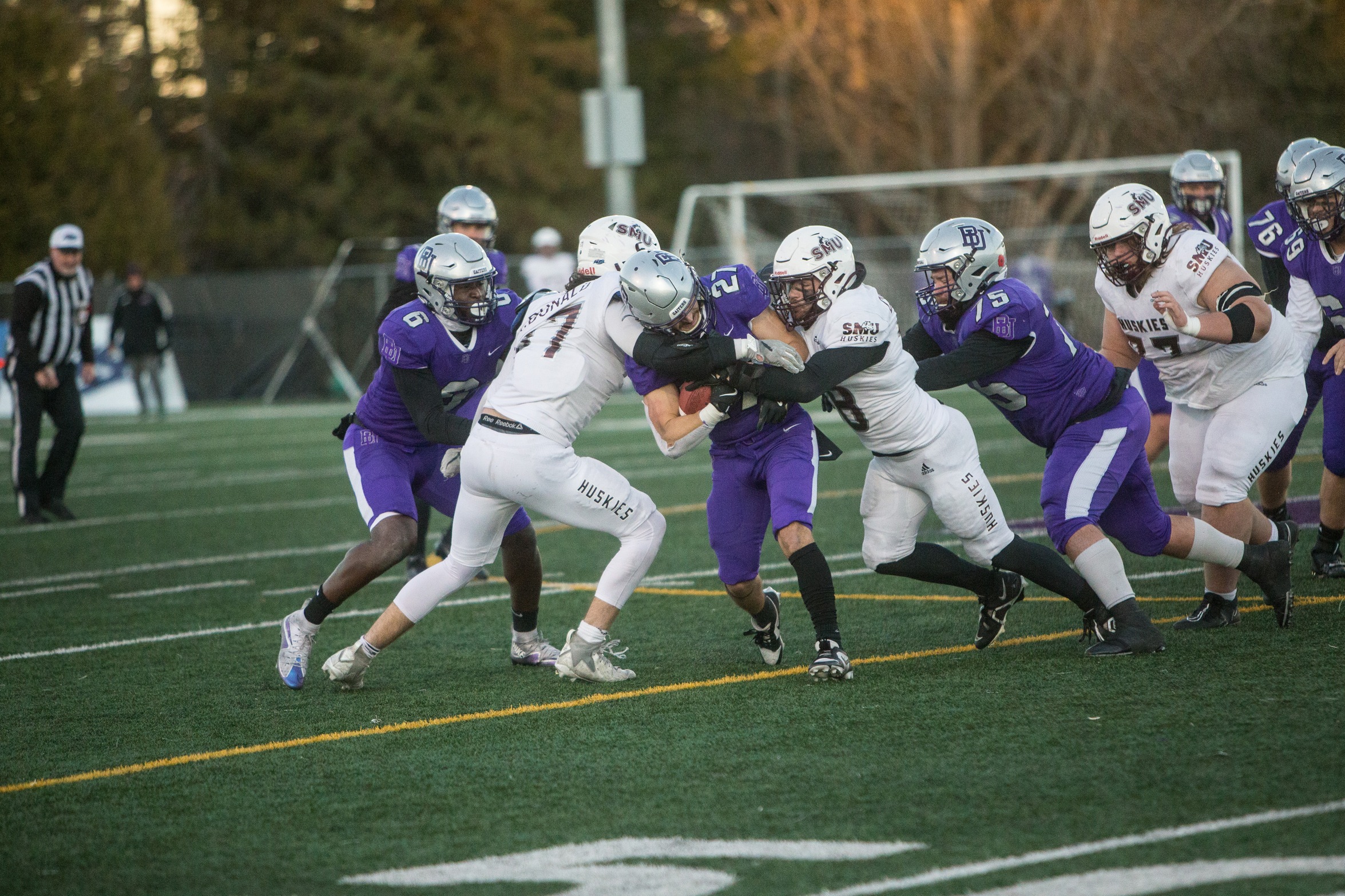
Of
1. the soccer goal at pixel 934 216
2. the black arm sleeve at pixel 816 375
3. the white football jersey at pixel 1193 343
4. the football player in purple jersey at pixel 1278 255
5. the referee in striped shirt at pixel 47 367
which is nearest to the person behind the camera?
the black arm sleeve at pixel 816 375

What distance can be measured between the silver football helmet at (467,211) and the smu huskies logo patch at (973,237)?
263 cm

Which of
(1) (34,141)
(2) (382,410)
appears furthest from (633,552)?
(1) (34,141)

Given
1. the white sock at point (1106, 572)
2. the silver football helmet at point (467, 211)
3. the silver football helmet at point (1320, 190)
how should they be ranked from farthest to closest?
the silver football helmet at point (467, 211)
the silver football helmet at point (1320, 190)
the white sock at point (1106, 572)

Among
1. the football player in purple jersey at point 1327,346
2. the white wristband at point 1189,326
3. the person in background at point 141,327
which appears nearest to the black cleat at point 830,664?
the white wristband at point 1189,326

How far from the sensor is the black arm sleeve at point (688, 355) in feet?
16.5

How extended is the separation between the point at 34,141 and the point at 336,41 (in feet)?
25.8

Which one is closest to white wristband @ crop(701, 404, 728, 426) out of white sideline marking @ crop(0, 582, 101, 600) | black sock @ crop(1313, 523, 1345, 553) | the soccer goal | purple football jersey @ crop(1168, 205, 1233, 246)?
black sock @ crop(1313, 523, 1345, 553)

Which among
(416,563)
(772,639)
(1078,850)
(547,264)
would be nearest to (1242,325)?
(772,639)

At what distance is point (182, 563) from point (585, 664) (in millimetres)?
4435

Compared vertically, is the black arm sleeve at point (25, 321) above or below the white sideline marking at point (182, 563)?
above

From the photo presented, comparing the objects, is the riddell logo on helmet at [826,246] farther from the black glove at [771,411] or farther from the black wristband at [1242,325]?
the black wristband at [1242,325]

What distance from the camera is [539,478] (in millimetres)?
5148

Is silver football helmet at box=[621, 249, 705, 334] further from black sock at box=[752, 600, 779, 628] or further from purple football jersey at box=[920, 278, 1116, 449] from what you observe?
black sock at box=[752, 600, 779, 628]

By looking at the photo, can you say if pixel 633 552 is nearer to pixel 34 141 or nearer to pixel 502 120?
pixel 34 141
